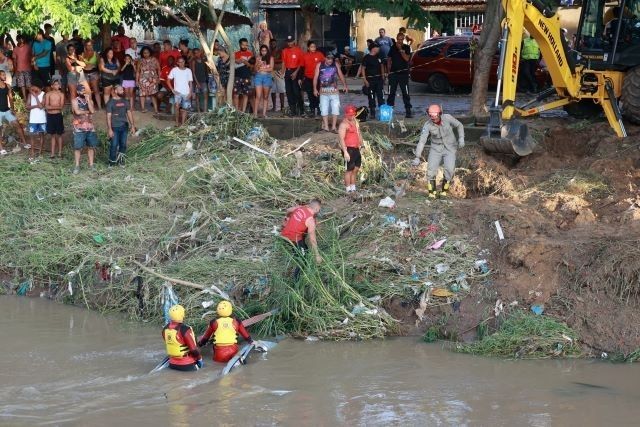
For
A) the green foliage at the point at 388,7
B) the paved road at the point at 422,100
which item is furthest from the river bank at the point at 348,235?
the paved road at the point at 422,100

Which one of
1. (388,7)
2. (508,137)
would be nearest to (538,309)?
(508,137)

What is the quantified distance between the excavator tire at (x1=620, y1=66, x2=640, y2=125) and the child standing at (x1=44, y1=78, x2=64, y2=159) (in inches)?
393

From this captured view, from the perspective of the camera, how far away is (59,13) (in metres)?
18.3

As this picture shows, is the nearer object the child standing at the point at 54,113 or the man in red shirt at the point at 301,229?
the man in red shirt at the point at 301,229

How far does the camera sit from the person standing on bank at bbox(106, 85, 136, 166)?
19.3 meters

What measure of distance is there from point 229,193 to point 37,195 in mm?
3536

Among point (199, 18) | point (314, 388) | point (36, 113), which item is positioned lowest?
point (314, 388)

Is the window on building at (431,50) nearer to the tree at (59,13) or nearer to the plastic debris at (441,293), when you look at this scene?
the tree at (59,13)

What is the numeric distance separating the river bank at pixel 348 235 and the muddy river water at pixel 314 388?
0.72m

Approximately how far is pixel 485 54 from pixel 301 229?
316 inches

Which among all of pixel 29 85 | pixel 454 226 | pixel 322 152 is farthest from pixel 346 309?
pixel 29 85

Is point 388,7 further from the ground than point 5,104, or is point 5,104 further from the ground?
point 388,7

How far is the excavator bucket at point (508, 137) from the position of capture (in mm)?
16172

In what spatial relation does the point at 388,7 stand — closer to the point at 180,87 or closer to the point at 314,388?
the point at 180,87
